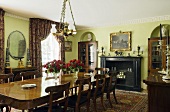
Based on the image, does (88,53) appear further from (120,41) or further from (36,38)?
(36,38)

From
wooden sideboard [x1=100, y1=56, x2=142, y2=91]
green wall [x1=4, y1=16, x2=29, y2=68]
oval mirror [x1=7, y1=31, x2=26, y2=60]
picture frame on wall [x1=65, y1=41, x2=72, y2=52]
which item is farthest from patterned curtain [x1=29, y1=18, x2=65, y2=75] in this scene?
wooden sideboard [x1=100, y1=56, x2=142, y2=91]

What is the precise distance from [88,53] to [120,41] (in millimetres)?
1724

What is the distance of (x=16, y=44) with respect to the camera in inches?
203

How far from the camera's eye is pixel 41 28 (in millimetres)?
5789

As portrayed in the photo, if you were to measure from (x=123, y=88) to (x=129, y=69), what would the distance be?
810 millimetres

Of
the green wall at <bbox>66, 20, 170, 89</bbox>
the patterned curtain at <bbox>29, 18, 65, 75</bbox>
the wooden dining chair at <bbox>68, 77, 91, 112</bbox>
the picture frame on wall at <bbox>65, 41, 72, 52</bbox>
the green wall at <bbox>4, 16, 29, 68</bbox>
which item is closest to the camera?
the wooden dining chair at <bbox>68, 77, 91, 112</bbox>

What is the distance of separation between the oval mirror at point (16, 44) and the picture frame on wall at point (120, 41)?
361 cm

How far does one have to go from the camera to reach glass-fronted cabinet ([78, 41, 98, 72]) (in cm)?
712

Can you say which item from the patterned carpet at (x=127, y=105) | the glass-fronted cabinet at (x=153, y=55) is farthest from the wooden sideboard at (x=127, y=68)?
the patterned carpet at (x=127, y=105)

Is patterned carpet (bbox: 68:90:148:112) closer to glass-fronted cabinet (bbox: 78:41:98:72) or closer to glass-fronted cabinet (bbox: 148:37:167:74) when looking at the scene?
glass-fronted cabinet (bbox: 148:37:167:74)

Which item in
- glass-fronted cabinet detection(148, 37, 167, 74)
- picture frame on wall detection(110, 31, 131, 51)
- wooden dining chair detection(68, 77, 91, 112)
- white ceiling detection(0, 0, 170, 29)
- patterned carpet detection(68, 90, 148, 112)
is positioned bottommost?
patterned carpet detection(68, 90, 148, 112)

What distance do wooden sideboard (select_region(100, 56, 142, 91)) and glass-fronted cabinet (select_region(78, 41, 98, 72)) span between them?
0.67 m

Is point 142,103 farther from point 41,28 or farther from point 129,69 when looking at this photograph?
point 41,28

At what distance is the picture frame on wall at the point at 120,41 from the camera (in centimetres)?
614
